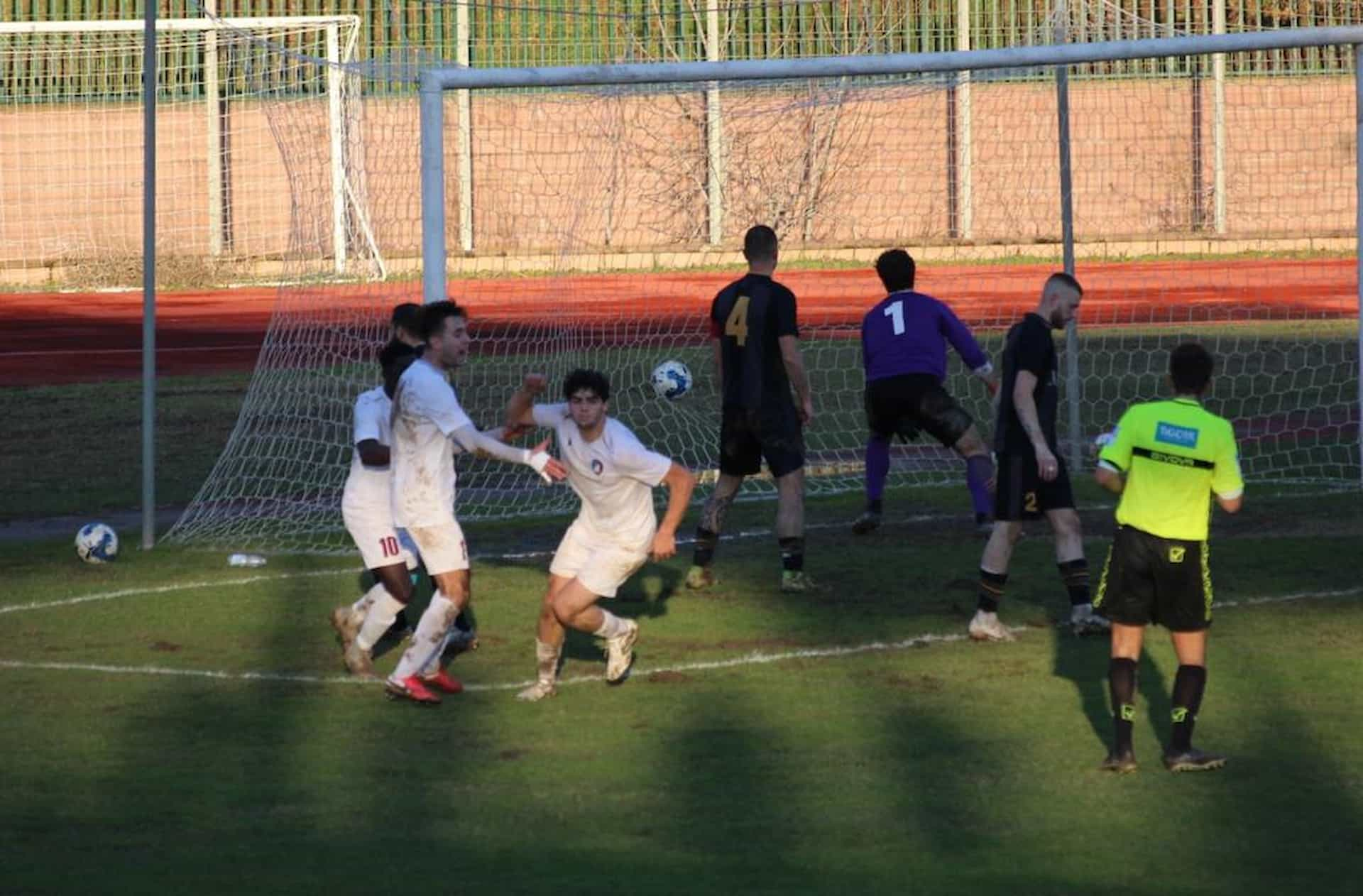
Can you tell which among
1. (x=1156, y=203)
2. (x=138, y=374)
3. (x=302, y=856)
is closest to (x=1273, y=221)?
(x=1156, y=203)

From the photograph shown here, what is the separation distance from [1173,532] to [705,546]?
13.6 ft

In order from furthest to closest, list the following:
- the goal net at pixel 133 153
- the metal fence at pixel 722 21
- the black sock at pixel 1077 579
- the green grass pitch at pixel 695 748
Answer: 1. the goal net at pixel 133 153
2. the metal fence at pixel 722 21
3. the black sock at pixel 1077 579
4. the green grass pitch at pixel 695 748

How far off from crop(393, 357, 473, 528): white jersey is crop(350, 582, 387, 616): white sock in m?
0.53

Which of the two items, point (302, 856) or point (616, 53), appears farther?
point (616, 53)

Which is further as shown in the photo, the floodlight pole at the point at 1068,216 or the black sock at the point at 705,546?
the floodlight pole at the point at 1068,216

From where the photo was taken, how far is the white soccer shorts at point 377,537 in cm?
938

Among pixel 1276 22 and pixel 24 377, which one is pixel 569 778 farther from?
pixel 1276 22

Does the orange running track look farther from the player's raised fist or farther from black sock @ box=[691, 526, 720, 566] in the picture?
the player's raised fist

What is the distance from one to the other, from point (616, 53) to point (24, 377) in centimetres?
1040

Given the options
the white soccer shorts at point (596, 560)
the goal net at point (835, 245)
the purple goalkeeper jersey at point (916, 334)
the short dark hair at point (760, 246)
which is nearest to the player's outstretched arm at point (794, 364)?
the short dark hair at point (760, 246)

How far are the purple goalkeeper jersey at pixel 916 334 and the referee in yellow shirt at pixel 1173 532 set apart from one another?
429 cm

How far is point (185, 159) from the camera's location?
30.7 metres

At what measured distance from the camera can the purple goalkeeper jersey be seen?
38.9ft

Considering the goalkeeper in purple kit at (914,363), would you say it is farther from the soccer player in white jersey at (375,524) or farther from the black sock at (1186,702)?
the black sock at (1186,702)
